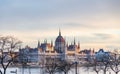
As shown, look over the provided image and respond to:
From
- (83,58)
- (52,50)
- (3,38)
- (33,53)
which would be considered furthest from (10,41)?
(83,58)

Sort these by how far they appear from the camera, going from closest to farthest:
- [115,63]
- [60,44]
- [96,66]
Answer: [115,63] → [96,66] → [60,44]

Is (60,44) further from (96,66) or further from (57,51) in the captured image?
(96,66)

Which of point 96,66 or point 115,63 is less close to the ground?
point 115,63

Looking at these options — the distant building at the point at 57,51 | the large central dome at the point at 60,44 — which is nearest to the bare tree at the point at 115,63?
the distant building at the point at 57,51

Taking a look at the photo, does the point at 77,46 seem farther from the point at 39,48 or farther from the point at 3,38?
the point at 3,38

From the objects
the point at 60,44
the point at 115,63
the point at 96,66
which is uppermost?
the point at 60,44

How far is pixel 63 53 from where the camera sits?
557ft

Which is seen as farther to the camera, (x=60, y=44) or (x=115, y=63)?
(x=60, y=44)

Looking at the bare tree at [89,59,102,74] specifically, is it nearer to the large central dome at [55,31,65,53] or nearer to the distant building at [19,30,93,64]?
the distant building at [19,30,93,64]

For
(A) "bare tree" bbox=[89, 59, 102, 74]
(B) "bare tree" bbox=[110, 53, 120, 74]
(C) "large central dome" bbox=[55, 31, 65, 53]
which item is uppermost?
(C) "large central dome" bbox=[55, 31, 65, 53]

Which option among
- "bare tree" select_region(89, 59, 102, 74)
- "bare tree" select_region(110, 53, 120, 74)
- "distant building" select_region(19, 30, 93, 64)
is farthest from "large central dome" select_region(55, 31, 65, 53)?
"bare tree" select_region(110, 53, 120, 74)

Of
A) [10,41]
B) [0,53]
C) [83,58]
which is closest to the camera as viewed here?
[10,41]

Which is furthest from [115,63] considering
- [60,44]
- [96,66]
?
[60,44]

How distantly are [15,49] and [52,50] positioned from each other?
5417 inches
